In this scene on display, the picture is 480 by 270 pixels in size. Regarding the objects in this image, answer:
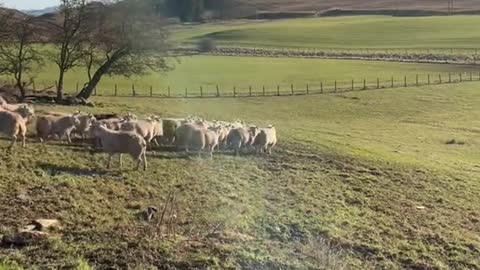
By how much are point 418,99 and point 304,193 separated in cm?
2953

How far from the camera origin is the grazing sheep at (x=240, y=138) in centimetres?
2069

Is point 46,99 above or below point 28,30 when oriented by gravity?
below

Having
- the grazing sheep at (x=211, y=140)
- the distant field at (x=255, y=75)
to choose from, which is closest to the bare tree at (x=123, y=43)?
the distant field at (x=255, y=75)

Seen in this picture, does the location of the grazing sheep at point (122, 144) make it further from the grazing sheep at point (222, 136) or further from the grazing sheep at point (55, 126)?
the grazing sheep at point (222, 136)

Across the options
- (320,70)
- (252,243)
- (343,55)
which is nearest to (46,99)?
(252,243)

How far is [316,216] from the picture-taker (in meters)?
15.0

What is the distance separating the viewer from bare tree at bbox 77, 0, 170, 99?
34.6 meters

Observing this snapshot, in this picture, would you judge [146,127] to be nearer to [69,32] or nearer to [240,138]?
[240,138]

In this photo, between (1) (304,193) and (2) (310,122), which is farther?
(2) (310,122)

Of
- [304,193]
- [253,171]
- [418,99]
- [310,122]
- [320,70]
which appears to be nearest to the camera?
[304,193]

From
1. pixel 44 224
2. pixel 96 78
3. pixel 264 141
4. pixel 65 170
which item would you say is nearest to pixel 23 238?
pixel 44 224

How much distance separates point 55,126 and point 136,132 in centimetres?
217

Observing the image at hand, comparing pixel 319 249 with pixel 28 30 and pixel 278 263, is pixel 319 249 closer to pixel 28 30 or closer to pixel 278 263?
pixel 278 263

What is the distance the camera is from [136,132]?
18.5 m
